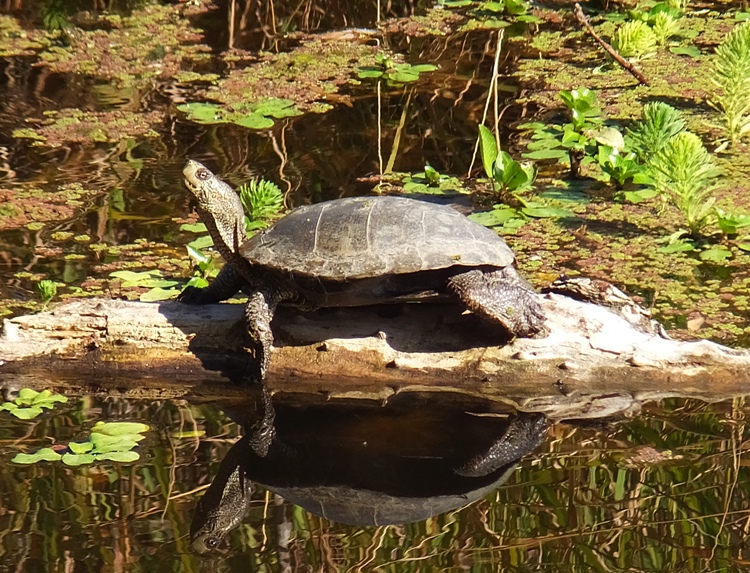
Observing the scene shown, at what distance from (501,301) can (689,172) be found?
2039mm

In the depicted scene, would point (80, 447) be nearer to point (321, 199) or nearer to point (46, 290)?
point (46, 290)

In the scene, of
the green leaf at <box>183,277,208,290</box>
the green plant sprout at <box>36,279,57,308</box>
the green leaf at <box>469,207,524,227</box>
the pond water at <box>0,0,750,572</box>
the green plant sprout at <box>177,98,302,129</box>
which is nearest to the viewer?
the pond water at <box>0,0,750,572</box>

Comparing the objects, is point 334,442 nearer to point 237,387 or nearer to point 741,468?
point 237,387

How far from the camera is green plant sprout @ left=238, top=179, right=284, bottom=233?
5.71 m

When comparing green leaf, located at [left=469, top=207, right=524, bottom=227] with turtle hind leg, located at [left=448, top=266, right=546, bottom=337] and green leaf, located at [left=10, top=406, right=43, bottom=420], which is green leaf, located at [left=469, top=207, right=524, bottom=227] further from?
green leaf, located at [left=10, top=406, right=43, bottom=420]

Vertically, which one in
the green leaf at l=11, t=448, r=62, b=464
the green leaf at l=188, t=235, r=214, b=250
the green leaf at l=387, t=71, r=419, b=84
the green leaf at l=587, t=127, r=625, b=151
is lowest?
the green leaf at l=11, t=448, r=62, b=464

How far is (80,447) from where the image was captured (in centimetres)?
369

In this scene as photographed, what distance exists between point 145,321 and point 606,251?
2.59 metres

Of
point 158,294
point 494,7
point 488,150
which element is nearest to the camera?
point 158,294

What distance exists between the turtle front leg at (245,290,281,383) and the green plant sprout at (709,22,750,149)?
3601 mm

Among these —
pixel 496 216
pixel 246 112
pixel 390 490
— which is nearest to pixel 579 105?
pixel 496 216

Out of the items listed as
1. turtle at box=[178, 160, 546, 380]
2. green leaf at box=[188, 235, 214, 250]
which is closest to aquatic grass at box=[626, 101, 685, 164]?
turtle at box=[178, 160, 546, 380]

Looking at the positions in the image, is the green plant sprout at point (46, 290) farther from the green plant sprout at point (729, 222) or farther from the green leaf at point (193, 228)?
the green plant sprout at point (729, 222)

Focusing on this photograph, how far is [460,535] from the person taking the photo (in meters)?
3.12
